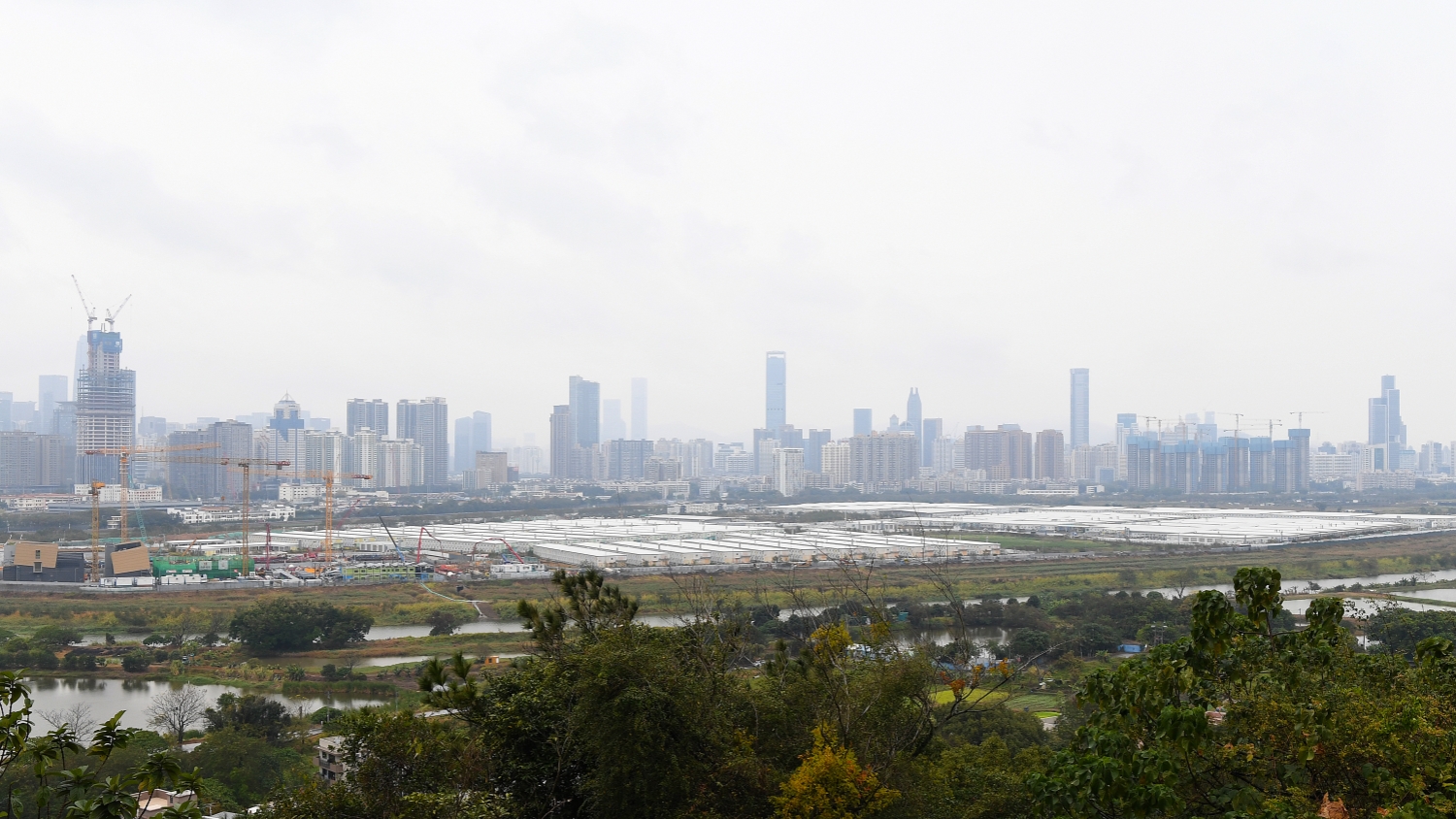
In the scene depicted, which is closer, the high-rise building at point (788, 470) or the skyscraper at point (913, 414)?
the high-rise building at point (788, 470)

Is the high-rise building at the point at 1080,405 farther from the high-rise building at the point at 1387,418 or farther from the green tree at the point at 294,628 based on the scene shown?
the green tree at the point at 294,628

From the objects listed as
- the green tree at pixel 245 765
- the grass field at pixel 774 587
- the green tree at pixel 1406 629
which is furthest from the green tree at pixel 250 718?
the green tree at pixel 1406 629

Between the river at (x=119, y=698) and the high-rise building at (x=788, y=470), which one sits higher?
the high-rise building at (x=788, y=470)

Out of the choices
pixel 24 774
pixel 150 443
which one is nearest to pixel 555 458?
pixel 150 443

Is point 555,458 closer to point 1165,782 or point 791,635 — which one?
point 791,635

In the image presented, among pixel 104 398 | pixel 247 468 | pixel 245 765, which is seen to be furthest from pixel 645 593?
pixel 104 398
